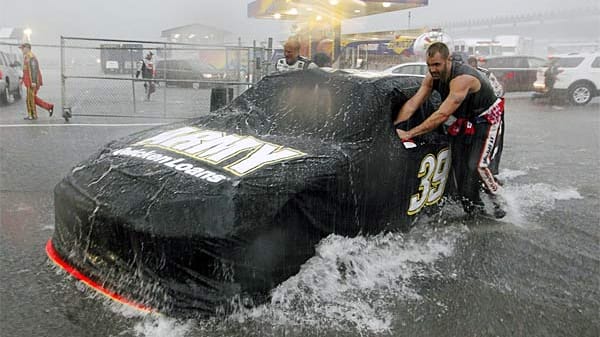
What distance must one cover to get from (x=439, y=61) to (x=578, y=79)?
14.4 meters

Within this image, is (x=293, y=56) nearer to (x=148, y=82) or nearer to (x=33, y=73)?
(x=33, y=73)

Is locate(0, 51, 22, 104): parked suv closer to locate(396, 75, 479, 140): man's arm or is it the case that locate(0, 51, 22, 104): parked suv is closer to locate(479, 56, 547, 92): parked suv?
locate(396, 75, 479, 140): man's arm

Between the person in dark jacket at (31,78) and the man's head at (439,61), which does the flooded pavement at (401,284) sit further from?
the person in dark jacket at (31,78)

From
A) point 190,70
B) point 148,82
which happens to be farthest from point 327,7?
point 148,82

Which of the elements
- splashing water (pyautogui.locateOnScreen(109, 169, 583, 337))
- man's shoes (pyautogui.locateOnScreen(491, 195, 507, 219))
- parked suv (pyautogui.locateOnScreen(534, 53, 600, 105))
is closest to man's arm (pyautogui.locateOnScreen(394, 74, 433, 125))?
splashing water (pyautogui.locateOnScreen(109, 169, 583, 337))

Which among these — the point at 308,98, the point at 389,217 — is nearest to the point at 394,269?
the point at 389,217

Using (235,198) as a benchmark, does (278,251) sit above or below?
below

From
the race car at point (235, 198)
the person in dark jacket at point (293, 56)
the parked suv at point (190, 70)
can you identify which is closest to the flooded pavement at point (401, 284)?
the race car at point (235, 198)

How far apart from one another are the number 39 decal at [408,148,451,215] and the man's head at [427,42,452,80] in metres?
0.64

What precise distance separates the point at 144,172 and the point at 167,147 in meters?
0.46

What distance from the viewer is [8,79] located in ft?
47.5

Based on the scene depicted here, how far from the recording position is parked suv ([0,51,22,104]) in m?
13.8

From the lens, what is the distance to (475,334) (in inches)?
→ 114

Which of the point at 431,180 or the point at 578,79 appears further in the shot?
the point at 578,79
